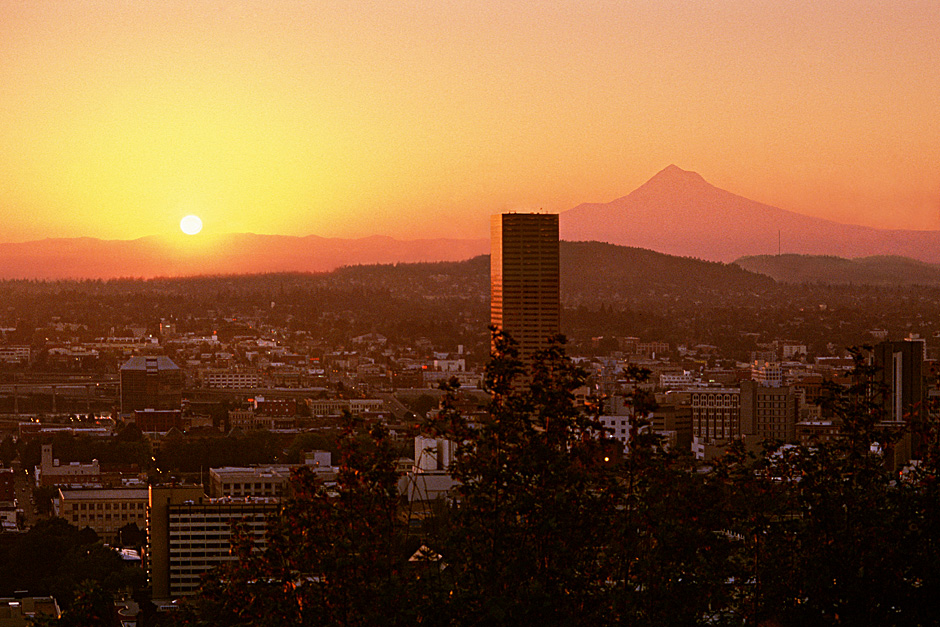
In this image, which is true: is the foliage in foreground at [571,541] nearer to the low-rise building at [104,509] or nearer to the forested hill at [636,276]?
the low-rise building at [104,509]

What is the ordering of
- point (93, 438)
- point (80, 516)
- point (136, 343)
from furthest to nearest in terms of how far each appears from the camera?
point (136, 343)
point (93, 438)
point (80, 516)

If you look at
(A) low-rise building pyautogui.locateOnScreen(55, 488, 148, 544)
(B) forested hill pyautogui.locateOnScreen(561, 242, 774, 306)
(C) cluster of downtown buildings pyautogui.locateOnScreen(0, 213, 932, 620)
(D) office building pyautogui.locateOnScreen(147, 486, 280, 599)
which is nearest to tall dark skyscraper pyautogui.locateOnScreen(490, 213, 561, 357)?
(C) cluster of downtown buildings pyautogui.locateOnScreen(0, 213, 932, 620)

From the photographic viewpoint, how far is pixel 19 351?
68.2 m

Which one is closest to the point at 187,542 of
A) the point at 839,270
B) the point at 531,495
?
the point at 531,495

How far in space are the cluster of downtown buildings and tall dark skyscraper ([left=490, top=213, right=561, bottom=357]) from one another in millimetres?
46

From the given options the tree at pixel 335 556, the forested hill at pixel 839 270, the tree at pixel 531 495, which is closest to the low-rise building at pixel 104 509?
the tree at pixel 335 556

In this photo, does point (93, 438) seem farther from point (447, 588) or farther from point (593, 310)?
point (593, 310)

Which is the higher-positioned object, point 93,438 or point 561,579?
point 561,579

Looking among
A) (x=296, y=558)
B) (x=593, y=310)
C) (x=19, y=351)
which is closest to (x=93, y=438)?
(x=19, y=351)

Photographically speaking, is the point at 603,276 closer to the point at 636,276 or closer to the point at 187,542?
the point at 636,276

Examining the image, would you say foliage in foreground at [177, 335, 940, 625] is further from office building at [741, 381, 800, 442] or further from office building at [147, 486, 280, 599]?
office building at [741, 381, 800, 442]

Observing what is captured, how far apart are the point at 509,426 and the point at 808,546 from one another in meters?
1.25

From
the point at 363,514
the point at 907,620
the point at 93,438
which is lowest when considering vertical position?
the point at 93,438

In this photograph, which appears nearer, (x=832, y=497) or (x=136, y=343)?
(x=832, y=497)
